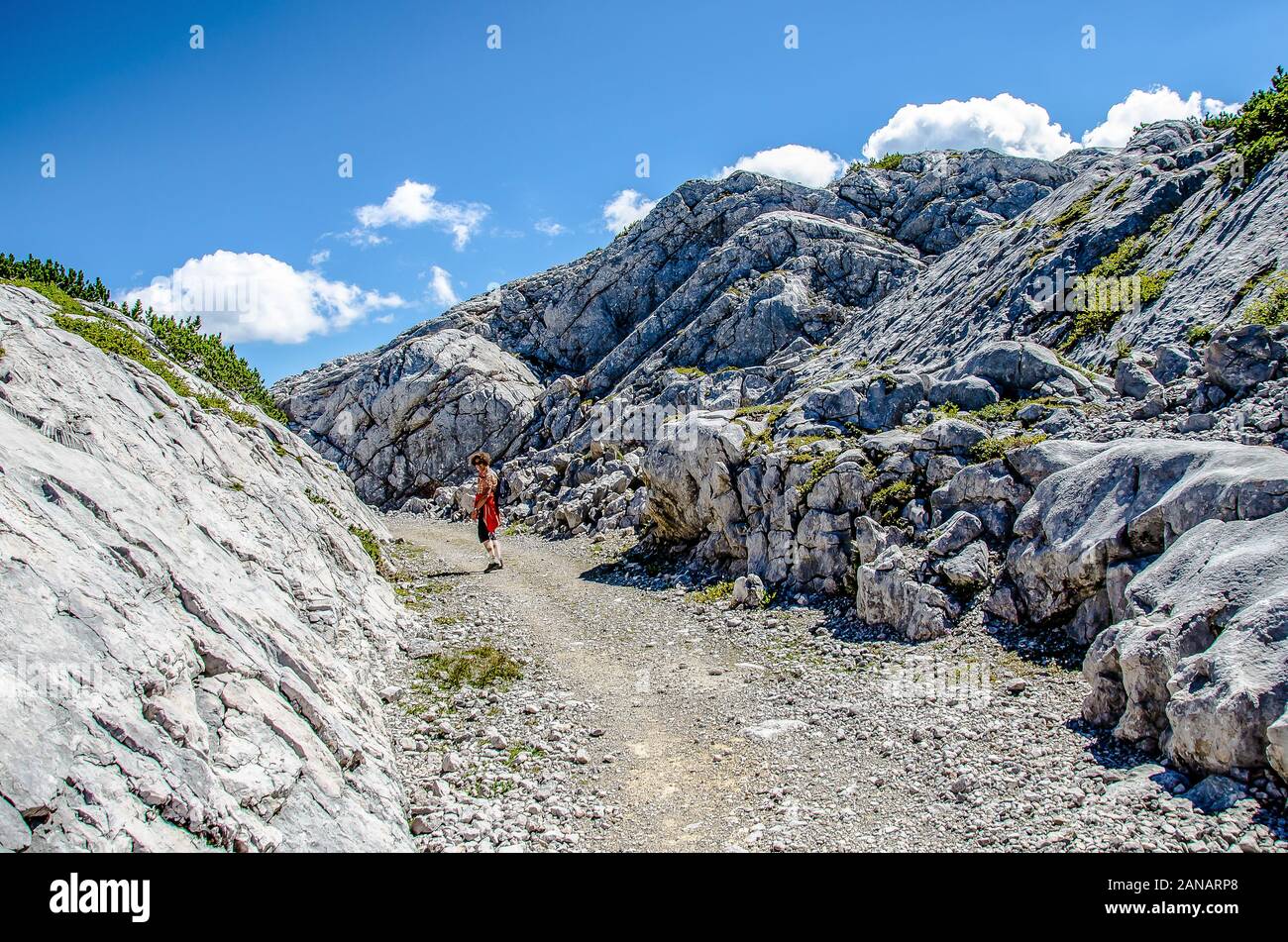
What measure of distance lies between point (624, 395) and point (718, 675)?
41.9 m

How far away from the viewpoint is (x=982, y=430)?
68.3 feet

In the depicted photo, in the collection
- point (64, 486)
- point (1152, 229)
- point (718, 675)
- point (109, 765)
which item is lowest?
point (718, 675)

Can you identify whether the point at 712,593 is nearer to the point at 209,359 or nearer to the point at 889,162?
the point at 209,359

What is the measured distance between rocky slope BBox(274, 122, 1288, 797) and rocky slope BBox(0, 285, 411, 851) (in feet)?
39.3

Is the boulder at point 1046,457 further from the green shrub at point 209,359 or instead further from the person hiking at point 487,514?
the green shrub at point 209,359

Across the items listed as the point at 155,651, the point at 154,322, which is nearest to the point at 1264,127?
the point at 155,651

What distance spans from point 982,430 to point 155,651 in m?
20.5

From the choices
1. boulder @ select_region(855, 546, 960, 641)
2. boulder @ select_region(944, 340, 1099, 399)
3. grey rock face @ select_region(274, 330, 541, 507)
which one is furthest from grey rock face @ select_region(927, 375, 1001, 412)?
grey rock face @ select_region(274, 330, 541, 507)

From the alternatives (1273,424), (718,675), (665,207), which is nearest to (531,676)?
(718,675)

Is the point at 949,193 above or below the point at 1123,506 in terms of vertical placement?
above

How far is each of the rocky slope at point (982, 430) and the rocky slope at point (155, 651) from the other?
11982mm

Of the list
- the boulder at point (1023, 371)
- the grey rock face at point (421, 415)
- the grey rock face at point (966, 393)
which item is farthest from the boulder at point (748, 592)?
the grey rock face at point (421, 415)
